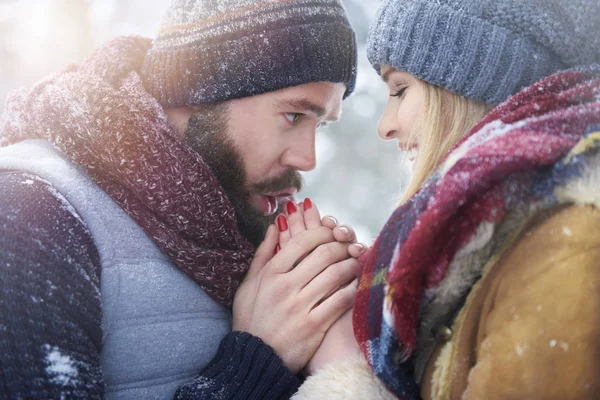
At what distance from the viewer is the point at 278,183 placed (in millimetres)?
1781

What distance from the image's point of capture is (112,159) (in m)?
1.43

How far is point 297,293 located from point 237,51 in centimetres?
72

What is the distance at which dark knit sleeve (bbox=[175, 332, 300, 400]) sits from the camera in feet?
4.21

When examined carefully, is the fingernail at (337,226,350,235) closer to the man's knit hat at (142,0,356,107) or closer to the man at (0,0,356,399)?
the man at (0,0,356,399)

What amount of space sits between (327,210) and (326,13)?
11.3 ft

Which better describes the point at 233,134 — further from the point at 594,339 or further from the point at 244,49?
the point at 594,339

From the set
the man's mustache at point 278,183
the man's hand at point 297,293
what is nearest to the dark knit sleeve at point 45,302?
the man's hand at point 297,293

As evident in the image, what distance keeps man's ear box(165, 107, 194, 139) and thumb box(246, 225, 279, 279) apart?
1.42 feet

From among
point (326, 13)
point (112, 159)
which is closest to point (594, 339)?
point (112, 159)

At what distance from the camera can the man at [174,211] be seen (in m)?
1.15

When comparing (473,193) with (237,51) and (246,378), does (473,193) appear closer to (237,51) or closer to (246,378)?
(246,378)

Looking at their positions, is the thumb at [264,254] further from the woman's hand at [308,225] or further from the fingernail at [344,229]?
the fingernail at [344,229]

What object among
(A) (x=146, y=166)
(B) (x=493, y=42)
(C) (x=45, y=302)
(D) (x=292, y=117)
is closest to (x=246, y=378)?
(C) (x=45, y=302)

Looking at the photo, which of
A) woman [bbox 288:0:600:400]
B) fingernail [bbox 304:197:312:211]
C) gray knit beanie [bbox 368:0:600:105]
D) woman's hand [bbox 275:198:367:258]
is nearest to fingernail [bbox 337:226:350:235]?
woman's hand [bbox 275:198:367:258]
